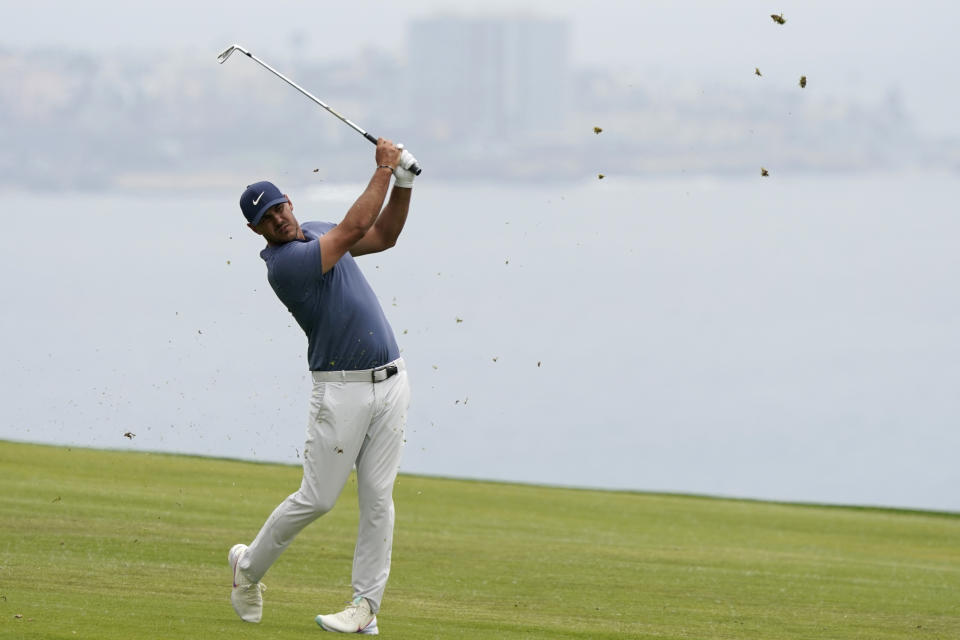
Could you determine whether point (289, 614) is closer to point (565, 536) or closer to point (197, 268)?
point (565, 536)

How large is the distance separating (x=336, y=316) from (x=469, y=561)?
5015 millimetres

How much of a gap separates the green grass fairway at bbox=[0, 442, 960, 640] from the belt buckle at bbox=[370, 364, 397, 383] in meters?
1.22

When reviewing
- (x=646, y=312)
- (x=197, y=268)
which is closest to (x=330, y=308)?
(x=646, y=312)

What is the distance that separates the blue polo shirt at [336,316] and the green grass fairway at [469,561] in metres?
1.30

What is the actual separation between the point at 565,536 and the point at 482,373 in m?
65.4

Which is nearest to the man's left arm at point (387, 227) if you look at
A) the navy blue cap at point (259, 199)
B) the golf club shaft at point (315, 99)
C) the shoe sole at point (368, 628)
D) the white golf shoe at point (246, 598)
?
the golf club shaft at point (315, 99)

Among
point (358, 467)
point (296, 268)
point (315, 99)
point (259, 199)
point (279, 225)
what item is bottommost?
point (358, 467)

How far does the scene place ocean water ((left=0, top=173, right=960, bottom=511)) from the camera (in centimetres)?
4644

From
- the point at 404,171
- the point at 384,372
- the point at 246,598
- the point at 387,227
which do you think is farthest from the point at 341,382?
the point at 246,598

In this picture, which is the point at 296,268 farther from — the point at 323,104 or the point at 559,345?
the point at 559,345

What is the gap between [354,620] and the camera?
7.37 metres

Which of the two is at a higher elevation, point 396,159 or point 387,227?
point 396,159

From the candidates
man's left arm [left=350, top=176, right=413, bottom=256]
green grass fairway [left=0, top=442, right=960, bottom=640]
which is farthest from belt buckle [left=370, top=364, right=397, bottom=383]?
green grass fairway [left=0, top=442, right=960, bottom=640]

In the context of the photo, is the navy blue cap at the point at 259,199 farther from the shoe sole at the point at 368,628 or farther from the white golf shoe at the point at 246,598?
the shoe sole at the point at 368,628
